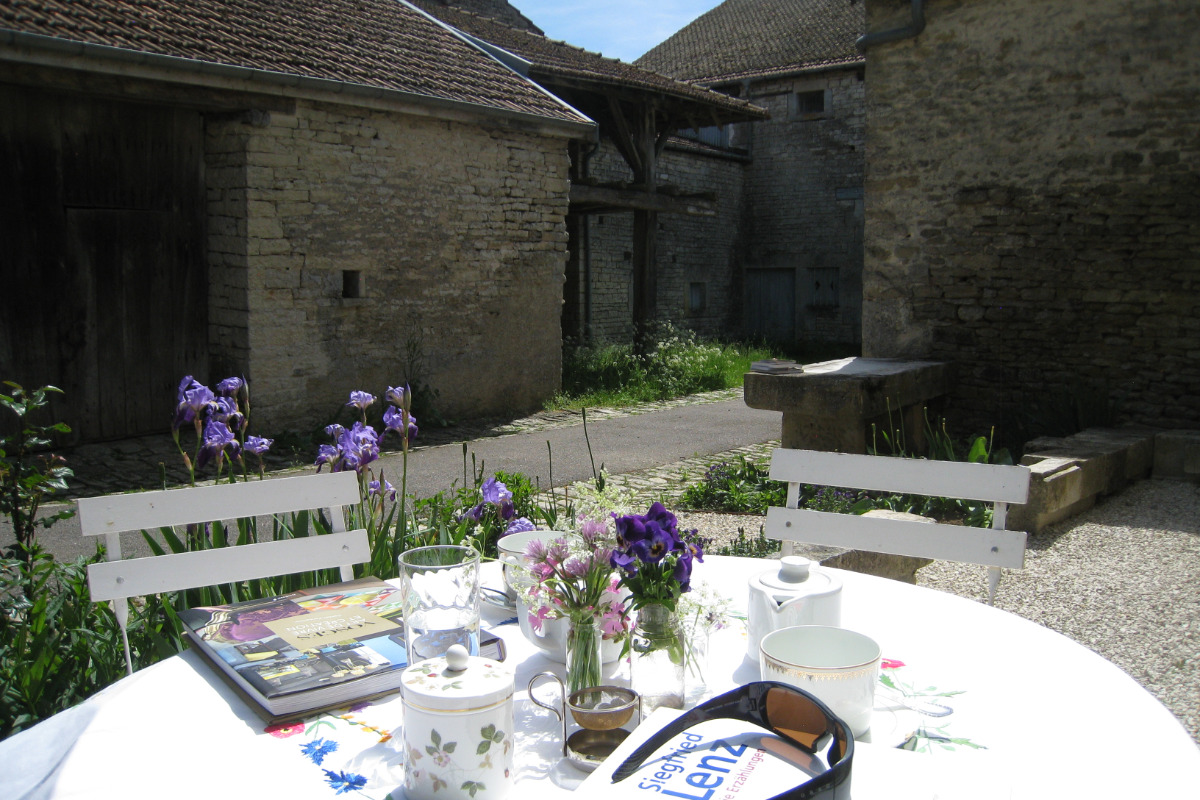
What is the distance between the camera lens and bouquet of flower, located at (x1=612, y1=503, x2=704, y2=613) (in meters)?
1.18

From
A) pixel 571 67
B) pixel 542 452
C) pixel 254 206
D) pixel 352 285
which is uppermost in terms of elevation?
pixel 571 67

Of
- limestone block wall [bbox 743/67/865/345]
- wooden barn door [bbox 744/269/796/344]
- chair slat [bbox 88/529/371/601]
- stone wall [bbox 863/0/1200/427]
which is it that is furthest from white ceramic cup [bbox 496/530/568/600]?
wooden barn door [bbox 744/269/796/344]

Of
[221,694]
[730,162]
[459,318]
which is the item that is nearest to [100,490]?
[459,318]

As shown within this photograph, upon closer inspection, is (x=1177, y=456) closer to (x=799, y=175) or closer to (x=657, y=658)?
(x=657, y=658)

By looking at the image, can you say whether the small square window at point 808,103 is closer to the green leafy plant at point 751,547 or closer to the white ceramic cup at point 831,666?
the green leafy plant at point 751,547

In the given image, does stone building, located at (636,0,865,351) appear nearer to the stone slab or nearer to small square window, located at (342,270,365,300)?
small square window, located at (342,270,365,300)

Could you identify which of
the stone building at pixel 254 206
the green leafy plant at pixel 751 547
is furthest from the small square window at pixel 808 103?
the green leafy plant at pixel 751 547

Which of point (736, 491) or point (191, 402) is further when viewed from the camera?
point (736, 491)

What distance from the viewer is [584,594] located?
1214mm

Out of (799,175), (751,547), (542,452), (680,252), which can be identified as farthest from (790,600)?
(799,175)

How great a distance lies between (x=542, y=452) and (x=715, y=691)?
6.26 metres

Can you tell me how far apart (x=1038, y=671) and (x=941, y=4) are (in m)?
7.27

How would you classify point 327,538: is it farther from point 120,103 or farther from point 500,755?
point 120,103

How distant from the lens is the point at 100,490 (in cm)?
586
